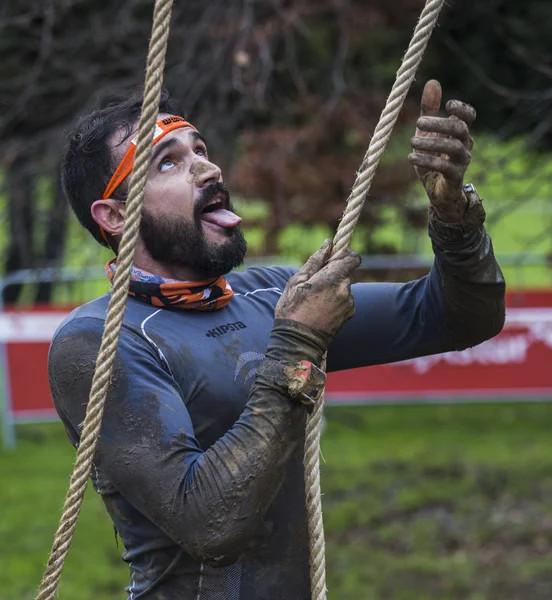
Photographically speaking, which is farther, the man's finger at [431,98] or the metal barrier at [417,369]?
the metal barrier at [417,369]

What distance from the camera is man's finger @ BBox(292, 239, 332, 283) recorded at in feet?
7.12

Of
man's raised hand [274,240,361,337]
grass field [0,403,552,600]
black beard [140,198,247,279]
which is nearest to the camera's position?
man's raised hand [274,240,361,337]

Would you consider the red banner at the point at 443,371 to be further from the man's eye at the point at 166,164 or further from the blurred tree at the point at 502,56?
the man's eye at the point at 166,164

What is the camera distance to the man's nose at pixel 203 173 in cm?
247

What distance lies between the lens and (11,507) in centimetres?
731

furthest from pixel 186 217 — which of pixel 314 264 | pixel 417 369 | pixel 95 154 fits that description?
pixel 417 369

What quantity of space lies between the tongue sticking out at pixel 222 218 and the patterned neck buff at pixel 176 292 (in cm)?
14

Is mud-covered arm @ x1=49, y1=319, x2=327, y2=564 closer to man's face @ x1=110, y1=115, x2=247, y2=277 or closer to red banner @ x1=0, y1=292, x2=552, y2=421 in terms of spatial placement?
man's face @ x1=110, y1=115, x2=247, y2=277

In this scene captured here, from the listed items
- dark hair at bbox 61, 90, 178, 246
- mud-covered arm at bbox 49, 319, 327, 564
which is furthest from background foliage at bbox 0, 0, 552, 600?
mud-covered arm at bbox 49, 319, 327, 564

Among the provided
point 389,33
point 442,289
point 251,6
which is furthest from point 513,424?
point 442,289

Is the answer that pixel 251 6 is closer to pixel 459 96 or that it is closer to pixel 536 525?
pixel 459 96

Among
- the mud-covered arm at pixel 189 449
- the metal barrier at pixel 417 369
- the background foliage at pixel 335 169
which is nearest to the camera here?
the mud-covered arm at pixel 189 449

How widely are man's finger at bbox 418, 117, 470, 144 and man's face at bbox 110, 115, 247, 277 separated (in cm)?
59

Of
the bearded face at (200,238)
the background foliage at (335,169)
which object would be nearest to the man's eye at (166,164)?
the bearded face at (200,238)
